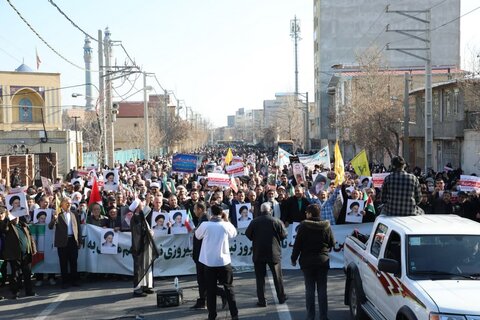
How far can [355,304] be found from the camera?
8.57 metres

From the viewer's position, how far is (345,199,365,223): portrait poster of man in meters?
13.1

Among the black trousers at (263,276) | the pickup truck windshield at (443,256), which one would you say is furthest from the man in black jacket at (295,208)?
the pickup truck windshield at (443,256)

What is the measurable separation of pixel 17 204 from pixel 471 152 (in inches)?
863

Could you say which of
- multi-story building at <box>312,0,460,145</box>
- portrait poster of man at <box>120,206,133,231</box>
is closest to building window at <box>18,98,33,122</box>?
multi-story building at <box>312,0,460,145</box>

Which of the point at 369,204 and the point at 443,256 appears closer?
the point at 443,256

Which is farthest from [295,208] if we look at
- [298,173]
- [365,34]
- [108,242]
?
[365,34]

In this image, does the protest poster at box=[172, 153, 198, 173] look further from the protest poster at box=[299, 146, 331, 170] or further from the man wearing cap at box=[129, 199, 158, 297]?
the man wearing cap at box=[129, 199, 158, 297]

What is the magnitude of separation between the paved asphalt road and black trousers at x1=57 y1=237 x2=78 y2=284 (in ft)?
0.99

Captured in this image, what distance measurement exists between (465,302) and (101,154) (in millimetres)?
29759

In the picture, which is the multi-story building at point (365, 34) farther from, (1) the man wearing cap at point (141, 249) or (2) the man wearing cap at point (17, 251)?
(2) the man wearing cap at point (17, 251)

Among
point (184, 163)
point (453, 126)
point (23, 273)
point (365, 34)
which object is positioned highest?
point (365, 34)

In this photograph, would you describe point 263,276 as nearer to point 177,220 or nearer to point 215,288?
point 215,288

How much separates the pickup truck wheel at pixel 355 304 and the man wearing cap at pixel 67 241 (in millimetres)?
5475

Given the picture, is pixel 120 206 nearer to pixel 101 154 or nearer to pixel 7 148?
pixel 101 154
